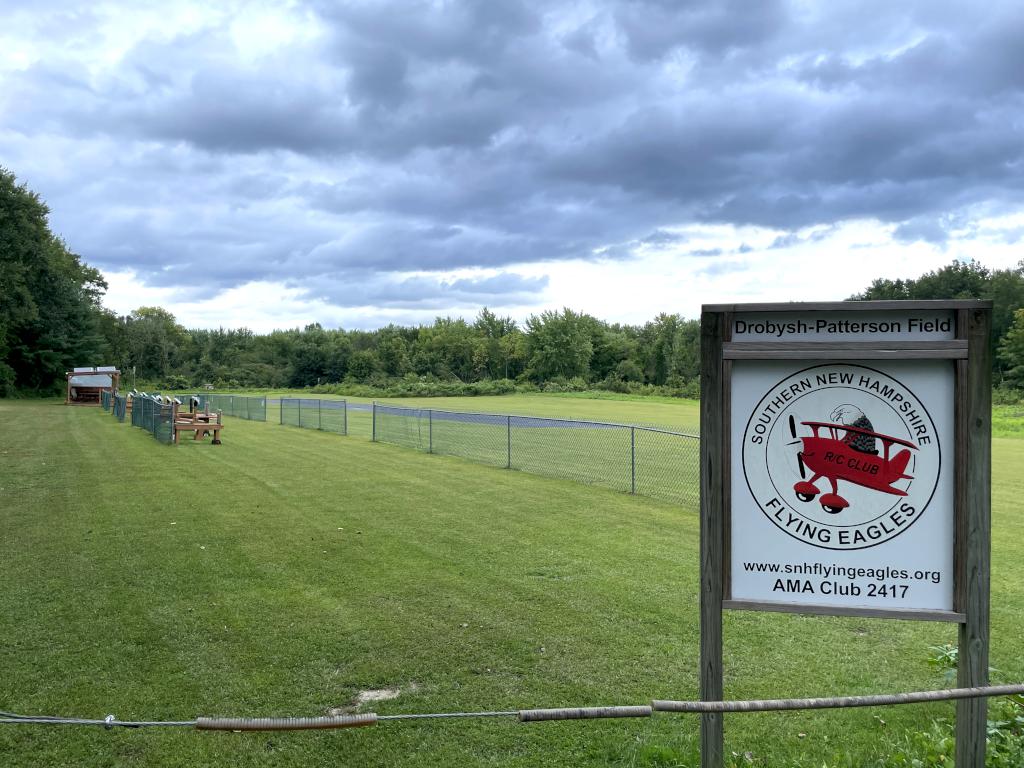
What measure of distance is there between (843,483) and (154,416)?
76.0ft

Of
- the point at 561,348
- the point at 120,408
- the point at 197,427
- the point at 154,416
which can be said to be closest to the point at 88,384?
the point at 120,408

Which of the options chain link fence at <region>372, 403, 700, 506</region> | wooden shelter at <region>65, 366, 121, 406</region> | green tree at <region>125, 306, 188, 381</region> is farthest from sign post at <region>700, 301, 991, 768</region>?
green tree at <region>125, 306, 188, 381</region>

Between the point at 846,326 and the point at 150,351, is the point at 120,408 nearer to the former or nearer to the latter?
the point at 846,326

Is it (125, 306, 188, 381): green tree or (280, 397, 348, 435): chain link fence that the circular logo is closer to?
(280, 397, 348, 435): chain link fence

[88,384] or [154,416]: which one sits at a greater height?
[88,384]

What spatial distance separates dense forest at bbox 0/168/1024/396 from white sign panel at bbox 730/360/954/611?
58.5m

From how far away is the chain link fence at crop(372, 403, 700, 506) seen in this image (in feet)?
45.6

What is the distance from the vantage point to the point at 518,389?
255 feet

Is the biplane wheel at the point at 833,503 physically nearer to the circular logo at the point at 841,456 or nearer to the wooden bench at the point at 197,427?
the circular logo at the point at 841,456

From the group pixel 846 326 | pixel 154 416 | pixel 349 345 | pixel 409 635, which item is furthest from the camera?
pixel 349 345

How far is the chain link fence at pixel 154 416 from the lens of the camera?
2141 cm

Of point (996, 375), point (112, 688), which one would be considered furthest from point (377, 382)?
point (112, 688)

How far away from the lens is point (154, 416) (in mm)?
23297

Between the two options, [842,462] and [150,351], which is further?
[150,351]
